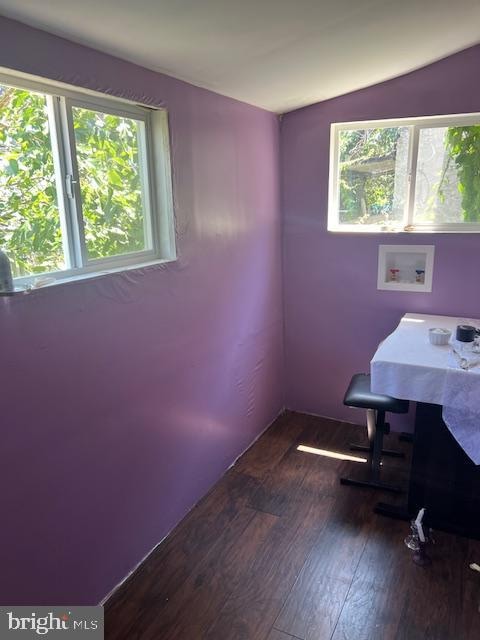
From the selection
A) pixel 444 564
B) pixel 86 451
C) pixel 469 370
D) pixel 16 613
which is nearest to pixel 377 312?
pixel 469 370

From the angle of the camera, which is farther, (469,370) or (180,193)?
(180,193)

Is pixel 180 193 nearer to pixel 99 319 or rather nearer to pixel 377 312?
pixel 99 319

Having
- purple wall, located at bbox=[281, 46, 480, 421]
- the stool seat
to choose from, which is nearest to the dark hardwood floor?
the stool seat

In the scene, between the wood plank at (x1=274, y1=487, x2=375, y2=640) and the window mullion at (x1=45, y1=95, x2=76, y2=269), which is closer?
the window mullion at (x1=45, y1=95, x2=76, y2=269)

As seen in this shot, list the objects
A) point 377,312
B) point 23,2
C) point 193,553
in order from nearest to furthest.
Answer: point 23,2 → point 193,553 → point 377,312

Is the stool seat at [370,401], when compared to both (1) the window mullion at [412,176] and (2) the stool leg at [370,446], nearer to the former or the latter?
(2) the stool leg at [370,446]

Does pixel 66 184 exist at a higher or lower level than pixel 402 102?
lower

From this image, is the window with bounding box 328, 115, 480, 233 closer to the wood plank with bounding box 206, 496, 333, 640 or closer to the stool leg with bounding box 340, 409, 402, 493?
the stool leg with bounding box 340, 409, 402, 493

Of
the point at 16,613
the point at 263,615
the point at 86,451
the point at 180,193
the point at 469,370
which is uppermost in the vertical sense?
the point at 180,193

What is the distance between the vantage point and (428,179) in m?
2.85

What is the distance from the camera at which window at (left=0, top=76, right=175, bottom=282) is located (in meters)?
1.54

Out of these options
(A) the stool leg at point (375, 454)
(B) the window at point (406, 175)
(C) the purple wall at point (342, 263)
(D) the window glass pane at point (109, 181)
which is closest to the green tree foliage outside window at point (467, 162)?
(B) the window at point (406, 175)

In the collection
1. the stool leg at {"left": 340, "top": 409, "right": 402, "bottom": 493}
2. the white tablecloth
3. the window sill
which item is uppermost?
the window sill

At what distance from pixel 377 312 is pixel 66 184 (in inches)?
83.2
